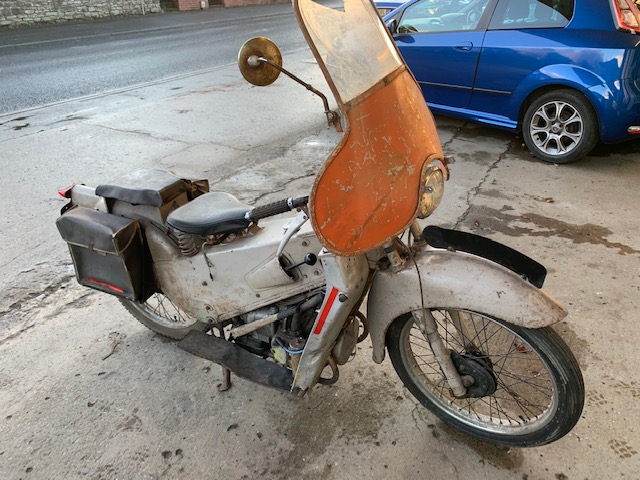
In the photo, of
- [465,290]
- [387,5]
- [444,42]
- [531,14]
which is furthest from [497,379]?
[387,5]

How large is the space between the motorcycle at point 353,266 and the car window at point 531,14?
395 centimetres

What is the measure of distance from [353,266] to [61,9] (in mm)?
18878

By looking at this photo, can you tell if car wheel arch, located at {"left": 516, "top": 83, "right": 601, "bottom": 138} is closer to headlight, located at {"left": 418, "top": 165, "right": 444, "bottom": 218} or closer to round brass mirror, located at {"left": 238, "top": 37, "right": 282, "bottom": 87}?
headlight, located at {"left": 418, "top": 165, "right": 444, "bottom": 218}

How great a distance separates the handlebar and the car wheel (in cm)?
414

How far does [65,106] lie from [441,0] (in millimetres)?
5822

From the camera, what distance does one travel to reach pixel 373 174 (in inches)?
59.1

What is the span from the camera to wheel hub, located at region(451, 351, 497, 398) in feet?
6.75

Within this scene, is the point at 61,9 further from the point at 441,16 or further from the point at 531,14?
the point at 531,14

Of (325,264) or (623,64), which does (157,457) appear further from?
(623,64)

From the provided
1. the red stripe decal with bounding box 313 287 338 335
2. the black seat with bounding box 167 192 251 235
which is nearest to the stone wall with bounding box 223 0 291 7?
the black seat with bounding box 167 192 251 235

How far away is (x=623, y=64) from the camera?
173 inches

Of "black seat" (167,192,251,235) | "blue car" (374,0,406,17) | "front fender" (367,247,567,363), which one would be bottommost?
"front fender" (367,247,567,363)

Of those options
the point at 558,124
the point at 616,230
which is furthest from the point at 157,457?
the point at 558,124

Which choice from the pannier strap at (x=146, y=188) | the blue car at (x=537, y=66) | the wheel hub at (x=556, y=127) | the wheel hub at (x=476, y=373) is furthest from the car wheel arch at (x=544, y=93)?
the pannier strap at (x=146, y=188)
